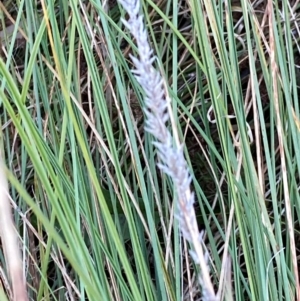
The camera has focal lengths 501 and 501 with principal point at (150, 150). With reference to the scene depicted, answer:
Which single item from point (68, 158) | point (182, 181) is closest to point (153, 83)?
point (182, 181)

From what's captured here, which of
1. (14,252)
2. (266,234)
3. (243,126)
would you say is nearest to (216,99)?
(243,126)

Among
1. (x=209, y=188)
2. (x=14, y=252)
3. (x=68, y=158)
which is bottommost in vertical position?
(x=209, y=188)

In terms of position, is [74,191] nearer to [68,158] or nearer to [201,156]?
[68,158]

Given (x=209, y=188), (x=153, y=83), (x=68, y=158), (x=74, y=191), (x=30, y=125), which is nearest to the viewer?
(x=153, y=83)

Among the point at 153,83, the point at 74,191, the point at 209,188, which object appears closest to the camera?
the point at 153,83

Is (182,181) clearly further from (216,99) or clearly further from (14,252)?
(216,99)

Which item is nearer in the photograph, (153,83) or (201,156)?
(153,83)

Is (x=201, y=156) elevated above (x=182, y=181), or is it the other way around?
(x=182, y=181)

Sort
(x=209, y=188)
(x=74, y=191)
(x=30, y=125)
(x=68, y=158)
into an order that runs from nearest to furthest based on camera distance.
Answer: (x=30, y=125), (x=74, y=191), (x=68, y=158), (x=209, y=188)

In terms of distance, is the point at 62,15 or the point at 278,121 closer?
the point at 278,121
